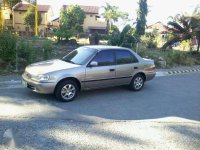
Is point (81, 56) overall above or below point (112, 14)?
below

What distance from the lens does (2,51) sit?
38.5 feet

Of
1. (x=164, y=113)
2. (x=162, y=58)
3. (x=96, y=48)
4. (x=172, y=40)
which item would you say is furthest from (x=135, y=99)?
(x=172, y=40)

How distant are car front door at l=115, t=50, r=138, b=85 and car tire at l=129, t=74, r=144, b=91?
214 millimetres

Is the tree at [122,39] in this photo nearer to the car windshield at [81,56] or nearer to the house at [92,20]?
the car windshield at [81,56]

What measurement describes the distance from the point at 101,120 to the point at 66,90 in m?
1.74

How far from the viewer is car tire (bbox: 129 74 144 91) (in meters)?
10.0

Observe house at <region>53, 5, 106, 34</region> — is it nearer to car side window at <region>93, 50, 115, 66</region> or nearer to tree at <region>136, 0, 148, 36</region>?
tree at <region>136, 0, 148, 36</region>

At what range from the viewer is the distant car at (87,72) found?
8.08m

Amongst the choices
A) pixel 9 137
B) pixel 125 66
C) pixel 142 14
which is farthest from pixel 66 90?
pixel 142 14

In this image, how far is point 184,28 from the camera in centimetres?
2091

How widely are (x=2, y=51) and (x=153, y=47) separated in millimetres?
12851

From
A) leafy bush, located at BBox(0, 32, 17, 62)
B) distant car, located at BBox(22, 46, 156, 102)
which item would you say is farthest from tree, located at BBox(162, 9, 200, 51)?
leafy bush, located at BBox(0, 32, 17, 62)

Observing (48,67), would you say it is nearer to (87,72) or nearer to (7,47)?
(87,72)

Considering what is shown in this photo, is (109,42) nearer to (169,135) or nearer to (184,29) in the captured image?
(184,29)
